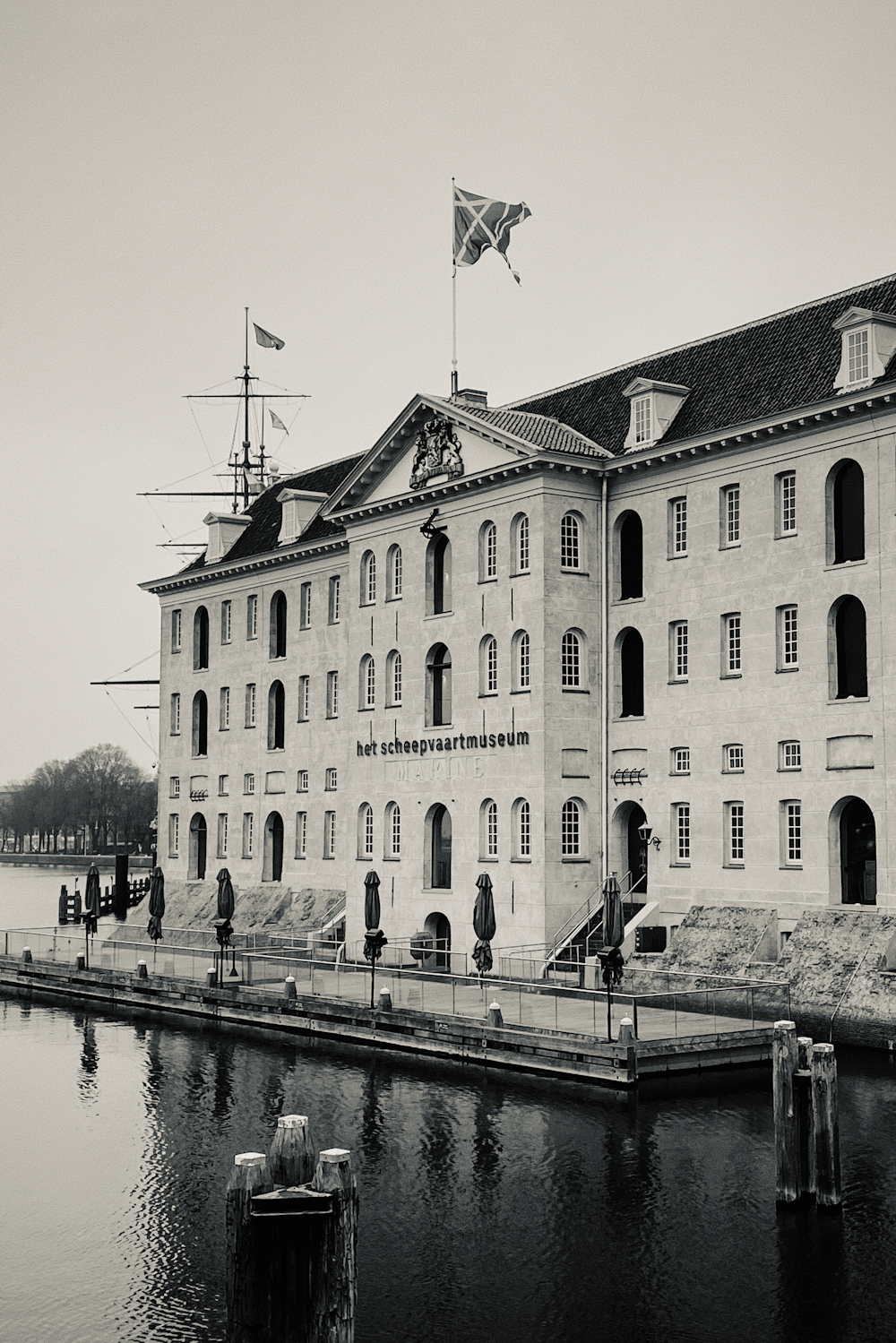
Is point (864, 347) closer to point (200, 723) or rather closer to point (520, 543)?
point (520, 543)

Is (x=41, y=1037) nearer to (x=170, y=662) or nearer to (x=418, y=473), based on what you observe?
(x=418, y=473)

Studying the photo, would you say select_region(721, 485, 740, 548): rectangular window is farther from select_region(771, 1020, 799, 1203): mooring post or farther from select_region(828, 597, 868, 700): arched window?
select_region(771, 1020, 799, 1203): mooring post

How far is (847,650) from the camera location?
4384cm

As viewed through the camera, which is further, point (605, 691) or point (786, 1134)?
point (605, 691)

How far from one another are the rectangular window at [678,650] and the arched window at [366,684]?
13988 millimetres

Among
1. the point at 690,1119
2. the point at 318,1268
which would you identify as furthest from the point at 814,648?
the point at 318,1268

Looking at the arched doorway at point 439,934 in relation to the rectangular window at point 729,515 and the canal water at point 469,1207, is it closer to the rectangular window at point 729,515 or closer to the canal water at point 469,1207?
the canal water at point 469,1207

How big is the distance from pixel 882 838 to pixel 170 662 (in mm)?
43638

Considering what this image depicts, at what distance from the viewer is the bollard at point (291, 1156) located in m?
12.0

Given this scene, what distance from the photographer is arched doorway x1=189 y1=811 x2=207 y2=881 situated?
7350 centimetres

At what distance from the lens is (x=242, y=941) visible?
51938 millimetres

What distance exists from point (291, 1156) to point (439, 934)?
43110 mm

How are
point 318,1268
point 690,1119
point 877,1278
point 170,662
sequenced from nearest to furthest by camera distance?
1. point 318,1268
2. point 877,1278
3. point 690,1119
4. point 170,662

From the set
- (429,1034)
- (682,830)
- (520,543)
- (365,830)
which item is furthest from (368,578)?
(429,1034)
